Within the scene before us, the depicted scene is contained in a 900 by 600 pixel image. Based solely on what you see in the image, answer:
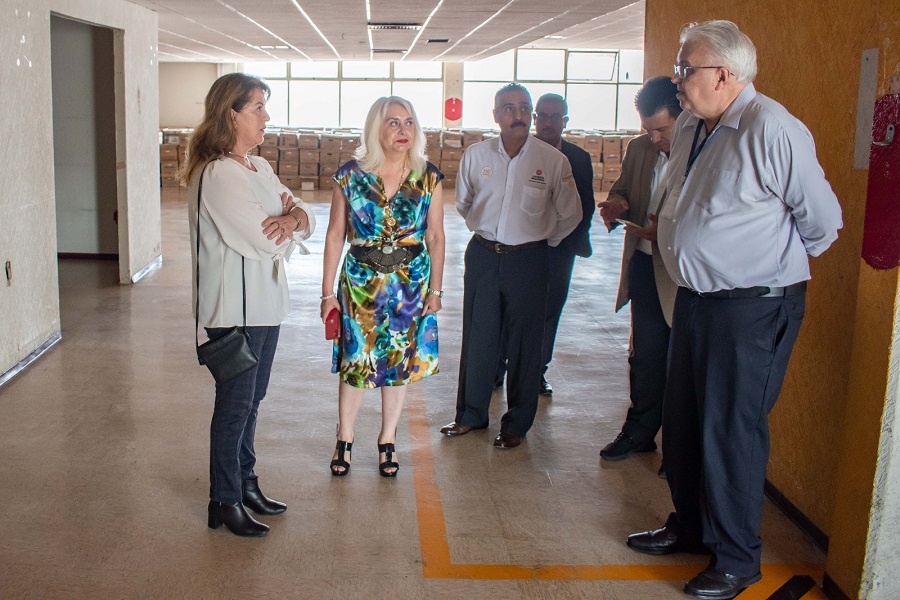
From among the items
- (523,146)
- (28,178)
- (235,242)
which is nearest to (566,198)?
(523,146)

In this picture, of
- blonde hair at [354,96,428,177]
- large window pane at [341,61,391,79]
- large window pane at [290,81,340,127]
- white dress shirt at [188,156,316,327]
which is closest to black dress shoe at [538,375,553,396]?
blonde hair at [354,96,428,177]

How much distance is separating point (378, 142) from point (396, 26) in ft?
26.0

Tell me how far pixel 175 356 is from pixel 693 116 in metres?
3.85

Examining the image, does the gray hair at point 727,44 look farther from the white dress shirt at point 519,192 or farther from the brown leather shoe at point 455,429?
the brown leather shoe at point 455,429

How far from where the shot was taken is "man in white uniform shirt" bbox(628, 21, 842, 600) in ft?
8.92

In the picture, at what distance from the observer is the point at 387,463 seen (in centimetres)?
394

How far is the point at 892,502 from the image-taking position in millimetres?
2703

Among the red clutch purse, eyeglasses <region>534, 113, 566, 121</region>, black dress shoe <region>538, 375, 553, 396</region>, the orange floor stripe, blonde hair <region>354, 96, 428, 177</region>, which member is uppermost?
eyeglasses <region>534, 113, 566, 121</region>

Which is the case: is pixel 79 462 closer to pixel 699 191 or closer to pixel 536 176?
pixel 536 176

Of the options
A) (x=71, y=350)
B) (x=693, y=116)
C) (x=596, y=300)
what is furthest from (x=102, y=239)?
(x=693, y=116)

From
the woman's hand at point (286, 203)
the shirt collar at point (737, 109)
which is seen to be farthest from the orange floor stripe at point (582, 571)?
the shirt collar at point (737, 109)

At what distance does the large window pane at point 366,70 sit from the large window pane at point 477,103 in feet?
6.22

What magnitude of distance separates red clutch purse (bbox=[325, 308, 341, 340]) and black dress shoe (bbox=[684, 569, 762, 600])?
5.55ft

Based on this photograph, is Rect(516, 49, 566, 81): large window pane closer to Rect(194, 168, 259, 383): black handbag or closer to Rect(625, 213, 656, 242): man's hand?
Rect(625, 213, 656, 242): man's hand
